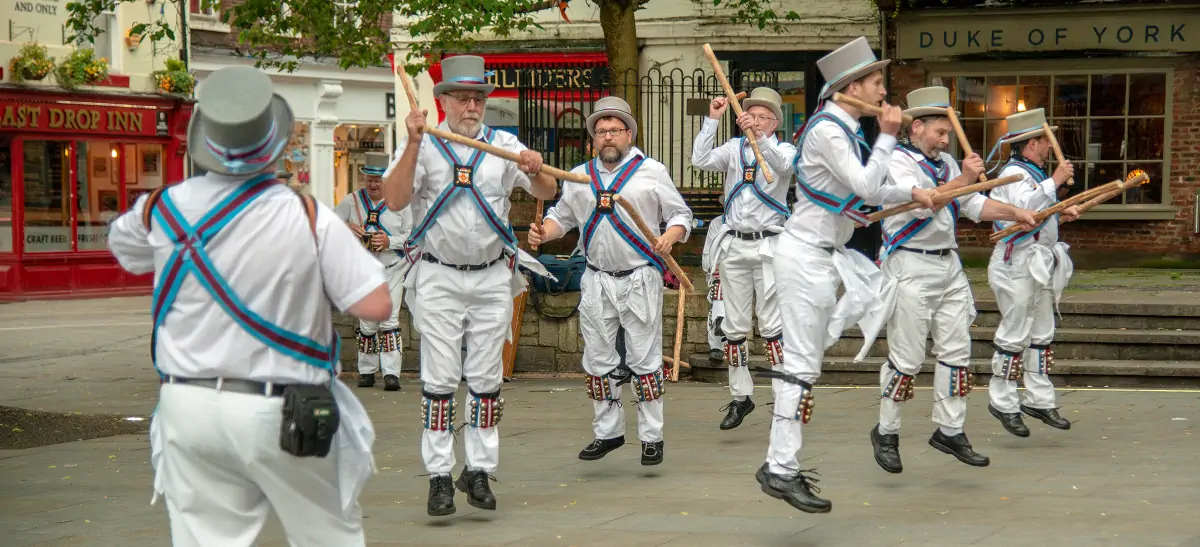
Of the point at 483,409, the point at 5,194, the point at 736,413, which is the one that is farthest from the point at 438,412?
the point at 5,194

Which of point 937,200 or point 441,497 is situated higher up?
point 937,200

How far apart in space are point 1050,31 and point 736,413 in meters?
11.7

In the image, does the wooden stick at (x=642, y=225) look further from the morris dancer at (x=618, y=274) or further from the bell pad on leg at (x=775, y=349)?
the bell pad on leg at (x=775, y=349)

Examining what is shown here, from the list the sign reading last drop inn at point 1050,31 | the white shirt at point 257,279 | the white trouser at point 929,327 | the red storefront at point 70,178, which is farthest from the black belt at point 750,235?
the red storefront at point 70,178

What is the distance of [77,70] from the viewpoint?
84.6 feet

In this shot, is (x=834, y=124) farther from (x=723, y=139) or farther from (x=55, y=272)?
(x=55, y=272)

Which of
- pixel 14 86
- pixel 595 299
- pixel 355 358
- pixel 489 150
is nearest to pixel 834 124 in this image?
pixel 489 150

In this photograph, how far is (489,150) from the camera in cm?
726

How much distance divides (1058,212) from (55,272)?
20104mm

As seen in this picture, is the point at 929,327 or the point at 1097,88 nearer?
the point at 929,327

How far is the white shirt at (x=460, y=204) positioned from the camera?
7.61m

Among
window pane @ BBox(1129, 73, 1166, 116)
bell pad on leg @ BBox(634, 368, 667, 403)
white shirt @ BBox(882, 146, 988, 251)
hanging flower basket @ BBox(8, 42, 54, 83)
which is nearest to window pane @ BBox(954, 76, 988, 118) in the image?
window pane @ BBox(1129, 73, 1166, 116)

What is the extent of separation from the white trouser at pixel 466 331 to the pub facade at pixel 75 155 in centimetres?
1923

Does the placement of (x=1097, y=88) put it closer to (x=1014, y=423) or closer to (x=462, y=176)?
(x=1014, y=423)
